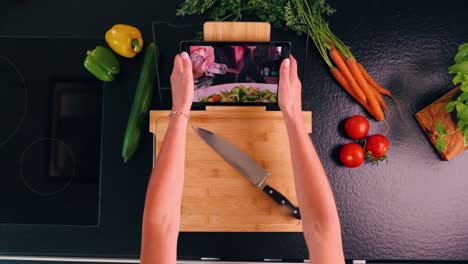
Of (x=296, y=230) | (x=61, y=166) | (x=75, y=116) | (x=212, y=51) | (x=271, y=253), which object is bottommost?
(x=271, y=253)

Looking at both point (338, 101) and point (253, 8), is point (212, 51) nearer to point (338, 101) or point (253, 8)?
point (253, 8)

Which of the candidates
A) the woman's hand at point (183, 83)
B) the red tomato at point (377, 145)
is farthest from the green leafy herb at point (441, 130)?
the woman's hand at point (183, 83)

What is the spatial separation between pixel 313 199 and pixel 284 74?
34 cm

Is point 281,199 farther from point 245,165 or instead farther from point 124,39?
point 124,39

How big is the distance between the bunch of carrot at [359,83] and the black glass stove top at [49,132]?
74 cm

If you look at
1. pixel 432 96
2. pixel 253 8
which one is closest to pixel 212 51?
pixel 253 8

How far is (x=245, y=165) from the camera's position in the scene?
1045 millimetres

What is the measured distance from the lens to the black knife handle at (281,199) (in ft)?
3.38

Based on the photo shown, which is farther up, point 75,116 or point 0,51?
point 0,51

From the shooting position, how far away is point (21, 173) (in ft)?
3.76

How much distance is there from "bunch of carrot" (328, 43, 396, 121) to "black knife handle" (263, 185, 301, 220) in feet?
1.23

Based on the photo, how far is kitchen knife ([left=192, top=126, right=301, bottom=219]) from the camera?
1032mm

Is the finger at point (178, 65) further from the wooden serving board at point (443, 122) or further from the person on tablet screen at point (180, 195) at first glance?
the wooden serving board at point (443, 122)

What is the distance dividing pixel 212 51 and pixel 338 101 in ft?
1.42
